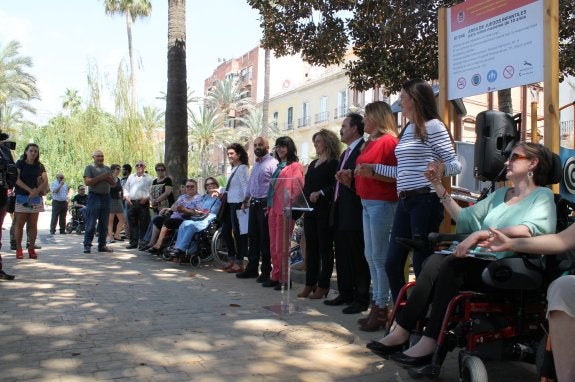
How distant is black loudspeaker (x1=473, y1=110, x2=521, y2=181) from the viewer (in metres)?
4.65

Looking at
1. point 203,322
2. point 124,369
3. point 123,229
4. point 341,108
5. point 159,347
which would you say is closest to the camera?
point 124,369

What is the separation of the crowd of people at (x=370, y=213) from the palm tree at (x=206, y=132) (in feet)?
152

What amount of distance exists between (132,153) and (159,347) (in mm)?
21924

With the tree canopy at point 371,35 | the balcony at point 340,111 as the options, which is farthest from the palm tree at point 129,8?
the tree canopy at point 371,35

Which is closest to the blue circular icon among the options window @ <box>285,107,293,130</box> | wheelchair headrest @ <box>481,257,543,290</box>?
wheelchair headrest @ <box>481,257,543,290</box>

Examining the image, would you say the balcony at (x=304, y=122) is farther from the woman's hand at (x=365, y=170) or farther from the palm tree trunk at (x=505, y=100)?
the woman's hand at (x=365, y=170)

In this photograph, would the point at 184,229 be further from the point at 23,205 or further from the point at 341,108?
the point at 341,108

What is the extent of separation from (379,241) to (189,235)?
4842mm

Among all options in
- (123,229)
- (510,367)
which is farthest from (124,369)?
(123,229)

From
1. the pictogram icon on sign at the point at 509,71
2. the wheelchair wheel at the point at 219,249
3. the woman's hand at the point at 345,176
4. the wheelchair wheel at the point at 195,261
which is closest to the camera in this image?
the pictogram icon on sign at the point at 509,71

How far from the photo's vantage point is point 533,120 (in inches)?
239

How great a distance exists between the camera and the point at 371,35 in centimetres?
986

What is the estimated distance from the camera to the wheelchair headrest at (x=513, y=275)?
126 inches

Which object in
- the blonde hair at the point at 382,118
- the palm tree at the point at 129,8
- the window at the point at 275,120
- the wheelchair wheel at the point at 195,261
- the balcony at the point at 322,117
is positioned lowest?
the wheelchair wheel at the point at 195,261
